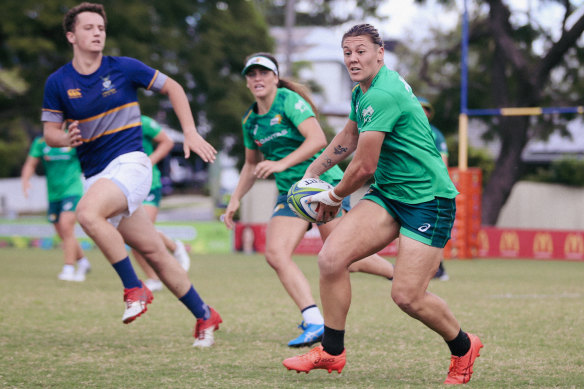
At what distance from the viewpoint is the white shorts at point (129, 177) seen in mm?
5258

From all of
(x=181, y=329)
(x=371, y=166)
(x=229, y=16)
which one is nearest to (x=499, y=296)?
(x=181, y=329)

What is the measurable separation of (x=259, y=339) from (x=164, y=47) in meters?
19.1

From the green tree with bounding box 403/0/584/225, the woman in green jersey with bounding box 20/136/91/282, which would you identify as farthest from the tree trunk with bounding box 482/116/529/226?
the woman in green jersey with bounding box 20/136/91/282

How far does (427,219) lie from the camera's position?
4.30 metres

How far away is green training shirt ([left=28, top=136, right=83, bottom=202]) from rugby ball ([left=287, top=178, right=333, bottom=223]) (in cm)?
703

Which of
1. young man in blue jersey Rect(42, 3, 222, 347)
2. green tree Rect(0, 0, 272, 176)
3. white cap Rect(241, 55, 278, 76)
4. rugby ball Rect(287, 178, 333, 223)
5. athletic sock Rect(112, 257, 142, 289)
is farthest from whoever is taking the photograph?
green tree Rect(0, 0, 272, 176)

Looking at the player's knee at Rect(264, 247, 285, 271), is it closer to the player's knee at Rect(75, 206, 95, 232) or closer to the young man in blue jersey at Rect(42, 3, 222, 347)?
the young man in blue jersey at Rect(42, 3, 222, 347)

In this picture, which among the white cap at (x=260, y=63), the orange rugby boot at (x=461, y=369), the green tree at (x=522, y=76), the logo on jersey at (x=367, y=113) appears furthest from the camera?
the green tree at (x=522, y=76)

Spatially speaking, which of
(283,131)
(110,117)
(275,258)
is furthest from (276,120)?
(110,117)

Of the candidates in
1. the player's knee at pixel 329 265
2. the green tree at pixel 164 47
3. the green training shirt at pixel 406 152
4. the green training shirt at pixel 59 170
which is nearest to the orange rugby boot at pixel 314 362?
the player's knee at pixel 329 265

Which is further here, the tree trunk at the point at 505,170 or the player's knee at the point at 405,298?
the tree trunk at the point at 505,170

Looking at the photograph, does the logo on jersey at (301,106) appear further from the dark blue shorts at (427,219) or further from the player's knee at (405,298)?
the player's knee at (405,298)

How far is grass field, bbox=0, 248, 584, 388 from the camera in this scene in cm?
459

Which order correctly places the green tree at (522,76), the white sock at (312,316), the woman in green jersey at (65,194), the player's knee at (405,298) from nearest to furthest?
the player's knee at (405,298)
the white sock at (312,316)
the woman in green jersey at (65,194)
the green tree at (522,76)
